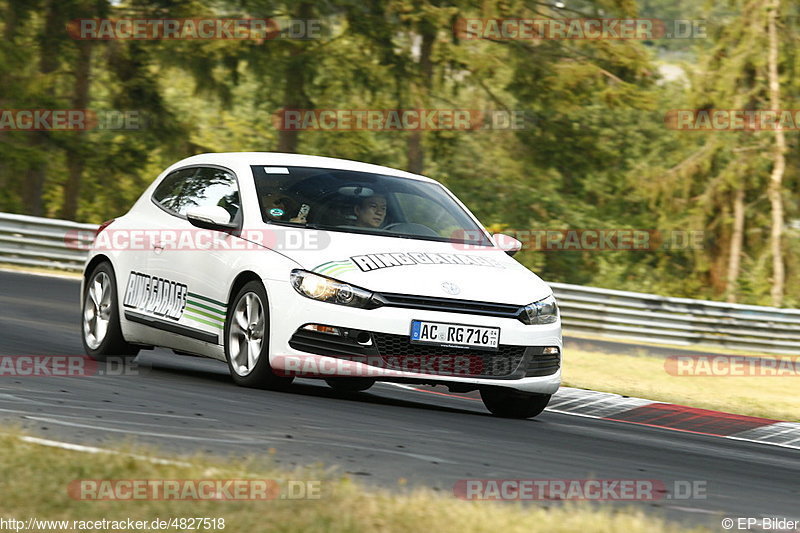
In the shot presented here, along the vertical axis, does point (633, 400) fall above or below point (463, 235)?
below

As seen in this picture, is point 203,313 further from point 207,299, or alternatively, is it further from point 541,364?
point 541,364

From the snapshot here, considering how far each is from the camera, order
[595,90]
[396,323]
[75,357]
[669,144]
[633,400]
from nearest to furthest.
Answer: [396,323] < [75,357] < [633,400] < [595,90] < [669,144]

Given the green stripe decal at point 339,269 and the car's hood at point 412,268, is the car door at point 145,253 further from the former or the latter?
the green stripe decal at point 339,269

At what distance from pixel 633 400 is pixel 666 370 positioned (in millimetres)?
5856

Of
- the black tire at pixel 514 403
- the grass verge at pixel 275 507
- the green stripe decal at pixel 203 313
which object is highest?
the green stripe decal at pixel 203 313

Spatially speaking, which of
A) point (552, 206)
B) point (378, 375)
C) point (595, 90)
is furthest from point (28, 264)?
point (552, 206)

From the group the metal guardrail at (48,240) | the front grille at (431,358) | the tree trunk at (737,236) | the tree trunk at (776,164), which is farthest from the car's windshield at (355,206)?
the tree trunk at (737,236)

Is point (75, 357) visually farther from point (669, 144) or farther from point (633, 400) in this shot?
point (669, 144)

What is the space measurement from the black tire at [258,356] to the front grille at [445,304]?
2.61 feet

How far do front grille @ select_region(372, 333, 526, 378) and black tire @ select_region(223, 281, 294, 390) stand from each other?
0.74 meters

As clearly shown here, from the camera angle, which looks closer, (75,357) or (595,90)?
(75,357)

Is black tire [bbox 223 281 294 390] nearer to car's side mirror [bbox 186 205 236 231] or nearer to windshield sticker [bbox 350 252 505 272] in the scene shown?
car's side mirror [bbox 186 205 236 231]

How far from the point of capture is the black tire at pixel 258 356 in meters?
8.14

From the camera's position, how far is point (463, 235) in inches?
369
